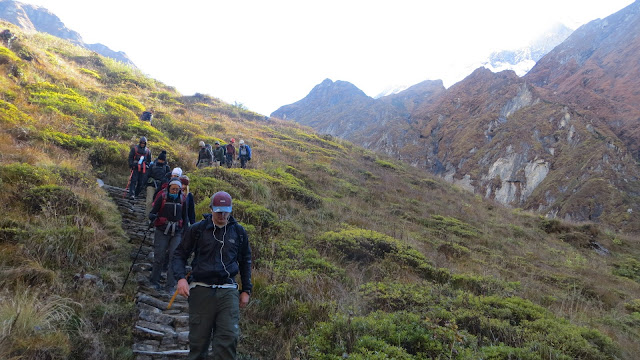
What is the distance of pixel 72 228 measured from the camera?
493 centimetres

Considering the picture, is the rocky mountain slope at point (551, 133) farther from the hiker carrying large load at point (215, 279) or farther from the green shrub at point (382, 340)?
the hiker carrying large load at point (215, 279)

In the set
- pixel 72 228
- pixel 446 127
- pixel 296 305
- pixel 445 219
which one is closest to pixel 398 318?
pixel 296 305

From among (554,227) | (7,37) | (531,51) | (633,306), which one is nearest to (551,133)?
(554,227)

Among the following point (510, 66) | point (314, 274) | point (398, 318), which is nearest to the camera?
point (398, 318)

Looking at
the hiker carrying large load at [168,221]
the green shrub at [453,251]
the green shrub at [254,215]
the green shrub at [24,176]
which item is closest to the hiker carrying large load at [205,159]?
the green shrub at [254,215]

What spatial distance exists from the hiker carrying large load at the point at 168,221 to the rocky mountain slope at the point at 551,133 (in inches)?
1176

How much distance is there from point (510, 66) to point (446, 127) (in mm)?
79184

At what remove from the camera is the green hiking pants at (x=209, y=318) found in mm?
3180

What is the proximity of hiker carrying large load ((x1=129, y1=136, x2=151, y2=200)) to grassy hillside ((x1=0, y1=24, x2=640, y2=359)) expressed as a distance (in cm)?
103

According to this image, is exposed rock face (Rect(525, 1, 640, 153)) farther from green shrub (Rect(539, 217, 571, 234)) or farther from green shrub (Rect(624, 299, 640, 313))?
green shrub (Rect(624, 299, 640, 313))

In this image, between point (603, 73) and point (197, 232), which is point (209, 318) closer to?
point (197, 232)

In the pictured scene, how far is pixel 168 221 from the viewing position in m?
5.52

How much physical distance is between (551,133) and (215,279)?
4181cm

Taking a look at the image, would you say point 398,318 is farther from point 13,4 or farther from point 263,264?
point 13,4
